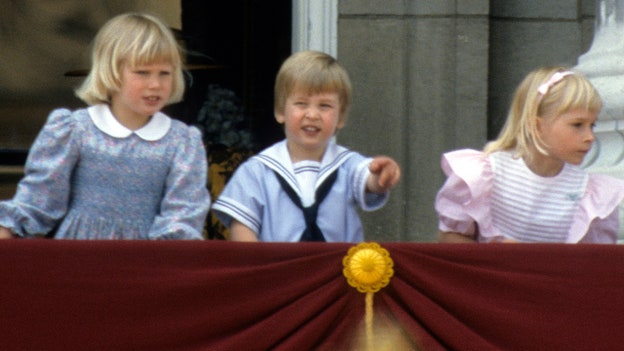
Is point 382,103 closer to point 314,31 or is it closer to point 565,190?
point 314,31

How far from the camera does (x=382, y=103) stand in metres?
7.62

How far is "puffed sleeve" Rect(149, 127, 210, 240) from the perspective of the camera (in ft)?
16.9

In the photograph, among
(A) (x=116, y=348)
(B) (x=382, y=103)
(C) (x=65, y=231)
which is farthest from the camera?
(B) (x=382, y=103)

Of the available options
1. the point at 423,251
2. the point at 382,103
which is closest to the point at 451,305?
the point at 423,251

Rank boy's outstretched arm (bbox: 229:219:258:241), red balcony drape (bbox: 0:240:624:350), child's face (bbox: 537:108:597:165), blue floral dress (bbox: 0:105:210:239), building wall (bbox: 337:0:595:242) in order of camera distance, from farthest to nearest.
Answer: building wall (bbox: 337:0:595:242) < child's face (bbox: 537:108:597:165) < boy's outstretched arm (bbox: 229:219:258:241) < blue floral dress (bbox: 0:105:210:239) < red balcony drape (bbox: 0:240:624:350)

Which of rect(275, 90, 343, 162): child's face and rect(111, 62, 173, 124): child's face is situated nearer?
rect(111, 62, 173, 124): child's face

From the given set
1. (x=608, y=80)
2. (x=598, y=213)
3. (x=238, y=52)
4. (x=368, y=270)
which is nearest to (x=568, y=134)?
(x=598, y=213)

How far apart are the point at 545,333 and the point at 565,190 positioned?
1047mm

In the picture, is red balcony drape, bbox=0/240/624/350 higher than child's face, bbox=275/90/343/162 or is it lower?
lower

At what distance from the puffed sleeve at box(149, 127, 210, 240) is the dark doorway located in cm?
282

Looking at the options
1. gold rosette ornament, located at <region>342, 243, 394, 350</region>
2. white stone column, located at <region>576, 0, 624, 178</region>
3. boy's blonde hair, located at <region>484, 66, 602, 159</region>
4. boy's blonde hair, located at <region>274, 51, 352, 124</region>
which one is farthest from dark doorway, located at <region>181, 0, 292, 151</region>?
gold rosette ornament, located at <region>342, 243, 394, 350</region>

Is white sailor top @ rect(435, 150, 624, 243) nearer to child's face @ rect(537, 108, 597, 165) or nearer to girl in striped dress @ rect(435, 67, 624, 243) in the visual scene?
girl in striped dress @ rect(435, 67, 624, 243)

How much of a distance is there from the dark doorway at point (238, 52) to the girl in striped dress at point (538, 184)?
9.07ft

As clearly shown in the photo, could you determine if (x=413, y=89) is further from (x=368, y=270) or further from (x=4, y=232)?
(x=368, y=270)
